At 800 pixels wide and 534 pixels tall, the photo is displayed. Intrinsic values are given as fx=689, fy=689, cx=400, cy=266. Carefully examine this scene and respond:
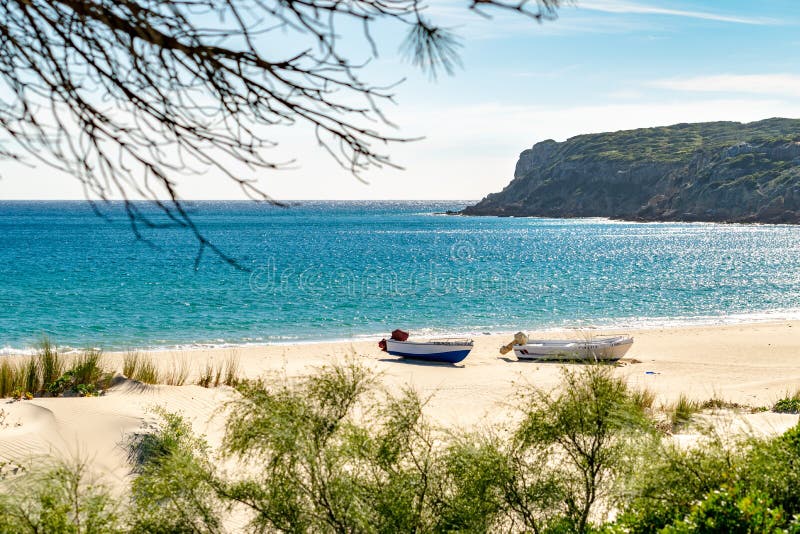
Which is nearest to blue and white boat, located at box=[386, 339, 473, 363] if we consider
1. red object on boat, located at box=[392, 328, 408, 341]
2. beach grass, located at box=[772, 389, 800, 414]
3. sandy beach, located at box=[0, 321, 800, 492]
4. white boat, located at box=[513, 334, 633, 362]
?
red object on boat, located at box=[392, 328, 408, 341]

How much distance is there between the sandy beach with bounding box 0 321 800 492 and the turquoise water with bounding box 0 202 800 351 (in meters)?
2.98

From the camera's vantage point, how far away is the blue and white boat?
64.6 ft

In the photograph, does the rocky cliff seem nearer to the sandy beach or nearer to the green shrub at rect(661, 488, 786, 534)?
the sandy beach

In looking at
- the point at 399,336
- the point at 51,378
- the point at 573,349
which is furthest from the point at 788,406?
the point at 51,378

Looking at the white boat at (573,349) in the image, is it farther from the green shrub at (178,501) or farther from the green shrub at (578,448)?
the green shrub at (178,501)

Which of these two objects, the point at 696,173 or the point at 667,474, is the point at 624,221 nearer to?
the point at 696,173

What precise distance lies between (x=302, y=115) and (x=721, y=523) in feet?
12.3

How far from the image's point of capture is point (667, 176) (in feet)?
437

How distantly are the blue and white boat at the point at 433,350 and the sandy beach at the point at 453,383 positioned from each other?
371 mm

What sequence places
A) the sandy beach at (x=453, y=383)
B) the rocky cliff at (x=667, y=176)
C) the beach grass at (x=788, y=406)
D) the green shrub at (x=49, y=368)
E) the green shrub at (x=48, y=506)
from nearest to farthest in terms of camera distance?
the green shrub at (x=48, y=506) → the sandy beach at (x=453, y=383) → the beach grass at (x=788, y=406) → the green shrub at (x=49, y=368) → the rocky cliff at (x=667, y=176)

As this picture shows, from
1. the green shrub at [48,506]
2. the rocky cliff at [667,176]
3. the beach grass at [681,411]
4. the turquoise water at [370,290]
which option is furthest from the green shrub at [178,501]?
the rocky cliff at [667,176]

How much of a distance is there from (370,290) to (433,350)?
19617 mm

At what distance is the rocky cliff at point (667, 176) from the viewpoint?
359ft

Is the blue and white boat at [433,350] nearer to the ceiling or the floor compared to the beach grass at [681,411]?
nearer to the floor
